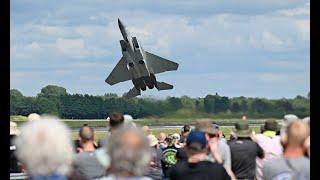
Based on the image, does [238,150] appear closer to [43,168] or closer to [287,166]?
[287,166]

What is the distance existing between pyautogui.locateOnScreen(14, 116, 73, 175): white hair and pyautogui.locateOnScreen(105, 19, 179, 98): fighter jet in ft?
100.0

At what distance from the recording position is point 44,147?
389 cm

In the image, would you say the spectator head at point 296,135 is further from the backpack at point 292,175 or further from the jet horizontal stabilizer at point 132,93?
the jet horizontal stabilizer at point 132,93

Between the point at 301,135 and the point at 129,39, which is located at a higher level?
the point at 129,39

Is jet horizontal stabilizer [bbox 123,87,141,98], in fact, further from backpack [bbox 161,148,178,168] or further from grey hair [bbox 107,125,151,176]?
grey hair [bbox 107,125,151,176]

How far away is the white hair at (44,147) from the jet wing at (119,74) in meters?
32.9

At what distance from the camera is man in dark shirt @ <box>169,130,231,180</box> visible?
5.08 m

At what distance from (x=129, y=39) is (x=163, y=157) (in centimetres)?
2349

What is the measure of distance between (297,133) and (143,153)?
68.7 inches

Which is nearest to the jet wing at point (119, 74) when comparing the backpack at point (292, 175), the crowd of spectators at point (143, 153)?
the crowd of spectators at point (143, 153)

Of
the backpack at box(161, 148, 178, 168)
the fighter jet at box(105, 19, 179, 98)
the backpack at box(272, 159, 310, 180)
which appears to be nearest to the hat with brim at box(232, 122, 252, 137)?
the backpack at box(272, 159, 310, 180)

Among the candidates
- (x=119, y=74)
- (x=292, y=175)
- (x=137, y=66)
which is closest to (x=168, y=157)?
(x=292, y=175)

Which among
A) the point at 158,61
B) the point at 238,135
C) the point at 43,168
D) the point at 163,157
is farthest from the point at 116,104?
the point at 43,168
